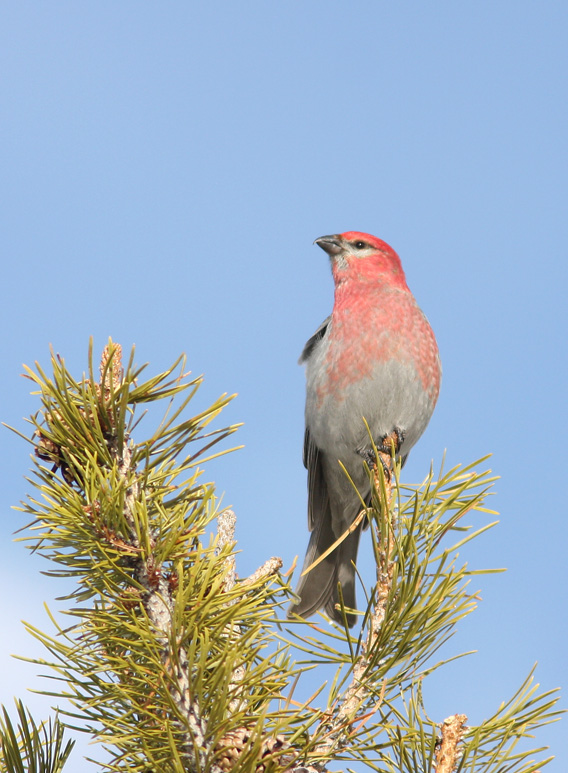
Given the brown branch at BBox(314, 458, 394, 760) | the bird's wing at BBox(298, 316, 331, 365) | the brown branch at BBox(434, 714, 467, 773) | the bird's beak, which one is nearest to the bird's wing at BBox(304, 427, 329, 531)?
the bird's wing at BBox(298, 316, 331, 365)

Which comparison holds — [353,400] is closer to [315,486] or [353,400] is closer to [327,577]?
[315,486]

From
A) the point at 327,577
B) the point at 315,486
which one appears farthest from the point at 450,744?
the point at 315,486

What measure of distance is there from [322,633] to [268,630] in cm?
30

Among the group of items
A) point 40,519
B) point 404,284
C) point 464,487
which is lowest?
point 40,519

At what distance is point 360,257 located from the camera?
6.29 m

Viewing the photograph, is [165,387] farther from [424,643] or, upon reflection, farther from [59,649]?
[424,643]

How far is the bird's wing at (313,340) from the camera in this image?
19.9ft

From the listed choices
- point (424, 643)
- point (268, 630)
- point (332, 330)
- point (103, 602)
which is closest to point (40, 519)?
point (103, 602)

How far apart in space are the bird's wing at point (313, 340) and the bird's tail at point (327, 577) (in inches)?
52.5

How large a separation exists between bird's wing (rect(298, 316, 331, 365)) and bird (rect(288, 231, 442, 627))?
0.04 feet

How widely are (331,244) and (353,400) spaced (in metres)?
1.79

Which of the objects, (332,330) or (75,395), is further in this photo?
(332,330)

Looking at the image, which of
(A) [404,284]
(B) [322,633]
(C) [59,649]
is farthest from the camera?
(A) [404,284]

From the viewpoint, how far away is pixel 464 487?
281 cm
